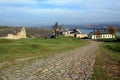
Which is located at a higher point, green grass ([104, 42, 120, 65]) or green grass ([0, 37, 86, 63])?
green grass ([0, 37, 86, 63])

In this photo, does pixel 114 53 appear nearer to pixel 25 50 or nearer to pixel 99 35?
pixel 25 50

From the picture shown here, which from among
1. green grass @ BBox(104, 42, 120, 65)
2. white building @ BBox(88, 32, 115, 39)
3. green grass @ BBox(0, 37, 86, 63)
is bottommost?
white building @ BBox(88, 32, 115, 39)

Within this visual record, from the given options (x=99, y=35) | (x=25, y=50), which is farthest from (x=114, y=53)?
(x=99, y=35)

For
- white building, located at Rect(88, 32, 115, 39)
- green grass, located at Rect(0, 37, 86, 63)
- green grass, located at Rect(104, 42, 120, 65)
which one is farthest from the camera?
white building, located at Rect(88, 32, 115, 39)

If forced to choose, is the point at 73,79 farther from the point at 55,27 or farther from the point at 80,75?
the point at 55,27

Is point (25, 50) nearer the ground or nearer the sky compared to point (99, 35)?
nearer the sky

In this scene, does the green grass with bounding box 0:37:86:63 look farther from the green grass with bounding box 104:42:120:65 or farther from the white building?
the white building

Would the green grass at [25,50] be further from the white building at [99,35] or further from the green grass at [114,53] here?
the white building at [99,35]

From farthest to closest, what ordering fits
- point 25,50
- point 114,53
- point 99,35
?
point 99,35
point 114,53
point 25,50

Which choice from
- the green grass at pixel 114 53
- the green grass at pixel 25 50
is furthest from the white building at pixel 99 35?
the green grass at pixel 25 50

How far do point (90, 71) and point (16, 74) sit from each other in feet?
11.3

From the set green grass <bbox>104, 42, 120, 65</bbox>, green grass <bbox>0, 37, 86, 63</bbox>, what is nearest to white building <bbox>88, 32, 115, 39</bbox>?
green grass <bbox>104, 42, 120, 65</bbox>

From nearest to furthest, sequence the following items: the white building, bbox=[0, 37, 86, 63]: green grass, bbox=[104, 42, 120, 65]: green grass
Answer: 1. bbox=[0, 37, 86, 63]: green grass
2. bbox=[104, 42, 120, 65]: green grass
3. the white building

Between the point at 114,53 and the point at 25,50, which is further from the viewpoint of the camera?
the point at 114,53
